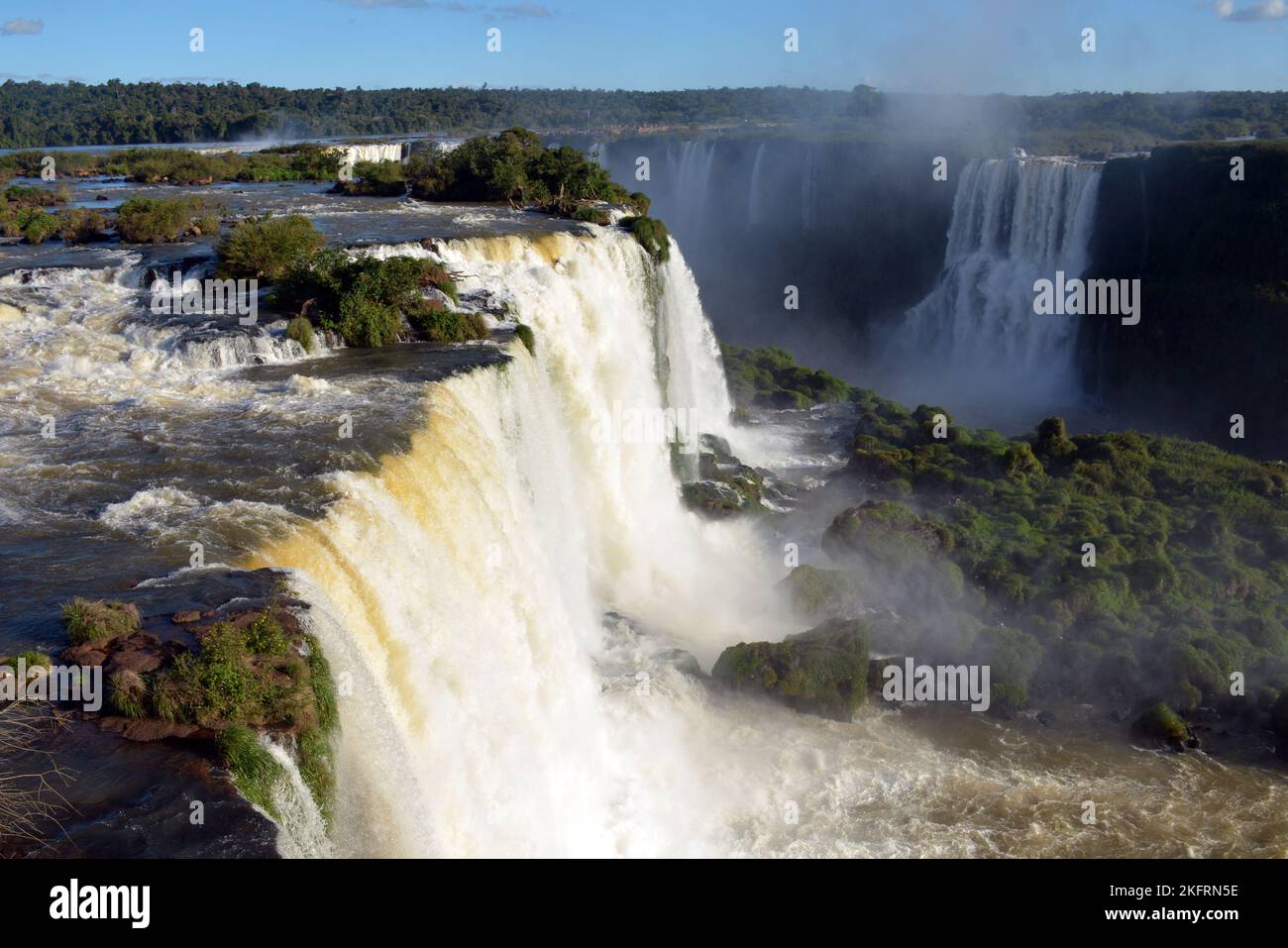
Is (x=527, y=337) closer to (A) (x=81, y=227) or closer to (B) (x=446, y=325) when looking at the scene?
(B) (x=446, y=325)

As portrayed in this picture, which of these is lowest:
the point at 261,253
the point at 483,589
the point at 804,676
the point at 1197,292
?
the point at 804,676

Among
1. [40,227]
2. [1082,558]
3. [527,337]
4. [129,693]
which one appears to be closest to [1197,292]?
[1082,558]

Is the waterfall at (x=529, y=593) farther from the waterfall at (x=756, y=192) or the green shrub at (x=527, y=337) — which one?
the waterfall at (x=756, y=192)

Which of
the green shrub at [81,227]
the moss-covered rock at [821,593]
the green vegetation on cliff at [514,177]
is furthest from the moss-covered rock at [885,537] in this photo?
the green shrub at [81,227]

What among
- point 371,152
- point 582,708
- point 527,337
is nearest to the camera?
point 582,708

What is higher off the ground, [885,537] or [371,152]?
[371,152]

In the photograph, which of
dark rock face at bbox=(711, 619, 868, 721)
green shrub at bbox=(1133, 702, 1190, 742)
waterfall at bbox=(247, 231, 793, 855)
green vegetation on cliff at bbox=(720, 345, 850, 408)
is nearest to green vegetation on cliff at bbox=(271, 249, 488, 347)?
waterfall at bbox=(247, 231, 793, 855)
